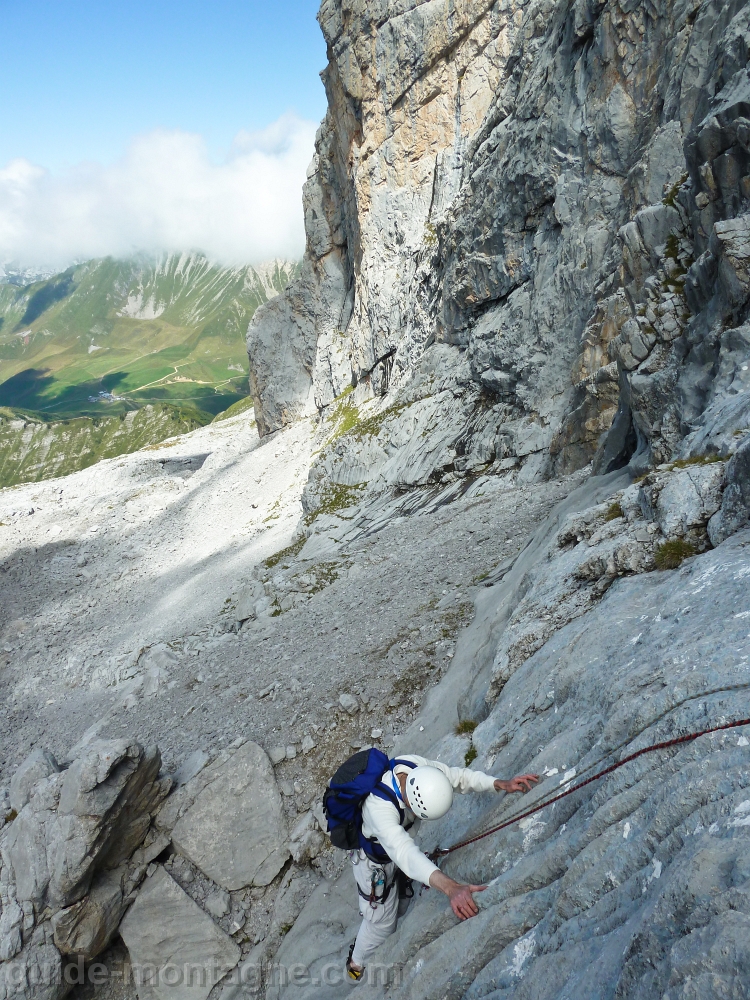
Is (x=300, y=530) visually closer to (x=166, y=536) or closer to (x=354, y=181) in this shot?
(x=166, y=536)

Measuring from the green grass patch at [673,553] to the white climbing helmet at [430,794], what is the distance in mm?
4841

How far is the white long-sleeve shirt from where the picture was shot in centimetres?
573

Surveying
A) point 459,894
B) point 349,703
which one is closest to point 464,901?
point 459,894

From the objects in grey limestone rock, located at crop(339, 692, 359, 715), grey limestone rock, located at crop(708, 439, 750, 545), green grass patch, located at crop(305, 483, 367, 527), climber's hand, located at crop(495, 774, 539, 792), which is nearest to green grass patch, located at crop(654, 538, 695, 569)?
grey limestone rock, located at crop(708, 439, 750, 545)

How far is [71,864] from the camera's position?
38.1 ft

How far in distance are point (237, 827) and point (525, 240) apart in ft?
109

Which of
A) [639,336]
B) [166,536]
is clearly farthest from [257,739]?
[166,536]

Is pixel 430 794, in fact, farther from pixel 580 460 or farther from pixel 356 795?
pixel 580 460

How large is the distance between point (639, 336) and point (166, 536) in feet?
145

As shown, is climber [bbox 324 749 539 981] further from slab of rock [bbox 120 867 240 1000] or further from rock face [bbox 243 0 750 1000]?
slab of rock [bbox 120 867 240 1000]

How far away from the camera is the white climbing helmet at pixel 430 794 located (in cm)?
568

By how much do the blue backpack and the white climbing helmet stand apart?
17.5 inches

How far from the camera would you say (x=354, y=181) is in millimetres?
54469

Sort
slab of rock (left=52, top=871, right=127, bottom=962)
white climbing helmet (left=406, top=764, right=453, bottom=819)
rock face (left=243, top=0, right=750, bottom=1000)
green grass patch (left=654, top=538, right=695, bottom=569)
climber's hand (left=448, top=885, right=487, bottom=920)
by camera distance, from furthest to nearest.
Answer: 1. slab of rock (left=52, top=871, right=127, bottom=962)
2. green grass patch (left=654, top=538, right=695, bottom=569)
3. white climbing helmet (left=406, top=764, right=453, bottom=819)
4. climber's hand (left=448, top=885, right=487, bottom=920)
5. rock face (left=243, top=0, right=750, bottom=1000)
